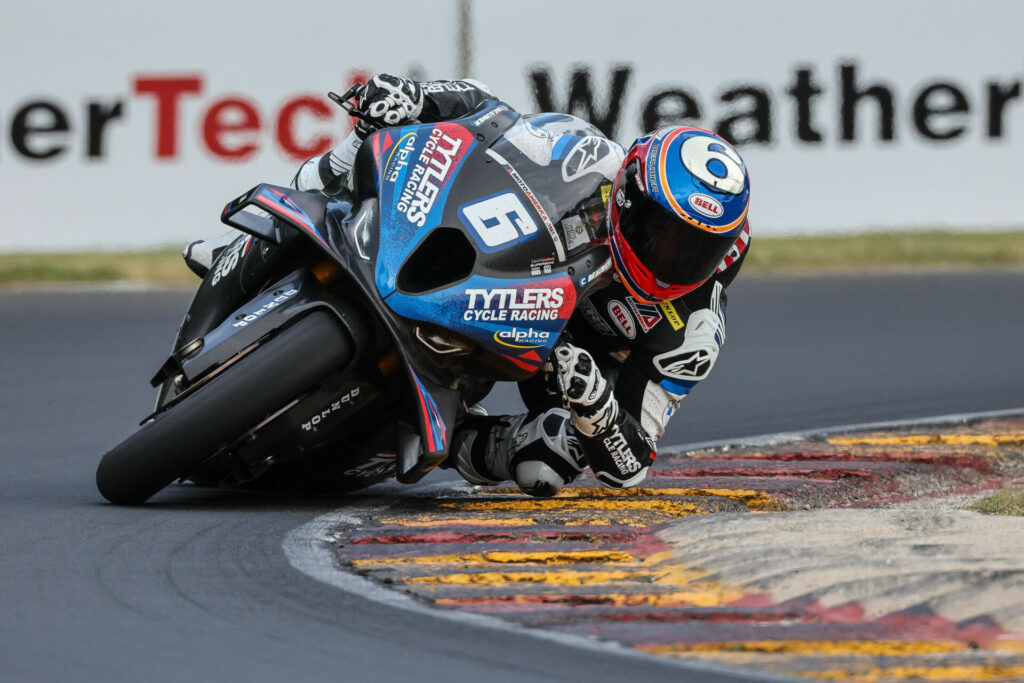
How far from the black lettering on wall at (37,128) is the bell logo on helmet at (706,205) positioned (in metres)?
8.45

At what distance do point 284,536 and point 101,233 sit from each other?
8.10 metres

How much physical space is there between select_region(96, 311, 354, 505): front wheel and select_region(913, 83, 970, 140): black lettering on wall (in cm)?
884

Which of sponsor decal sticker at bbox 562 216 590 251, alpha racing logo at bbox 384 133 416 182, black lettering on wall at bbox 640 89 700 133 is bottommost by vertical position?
black lettering on wall at bbox 640 89 700 133

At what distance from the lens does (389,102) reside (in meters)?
5.93

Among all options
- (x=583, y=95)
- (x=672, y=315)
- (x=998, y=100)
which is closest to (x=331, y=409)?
(x=672, y=315)

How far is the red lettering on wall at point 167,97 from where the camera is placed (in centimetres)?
1296

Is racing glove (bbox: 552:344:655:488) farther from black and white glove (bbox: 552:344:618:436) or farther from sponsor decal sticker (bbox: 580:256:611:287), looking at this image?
sponsor decal sticker (bbox: 580:256:611:287)

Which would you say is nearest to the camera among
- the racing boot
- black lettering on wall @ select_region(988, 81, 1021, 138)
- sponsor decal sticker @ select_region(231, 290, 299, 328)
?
sponsor decal sticker @ select_region(231, 290, 299, 328)

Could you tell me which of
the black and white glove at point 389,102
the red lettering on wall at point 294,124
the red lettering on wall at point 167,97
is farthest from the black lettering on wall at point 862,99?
the black and white glove at point 389,102

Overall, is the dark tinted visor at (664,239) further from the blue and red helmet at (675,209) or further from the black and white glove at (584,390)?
the black and white glove at (584,390)

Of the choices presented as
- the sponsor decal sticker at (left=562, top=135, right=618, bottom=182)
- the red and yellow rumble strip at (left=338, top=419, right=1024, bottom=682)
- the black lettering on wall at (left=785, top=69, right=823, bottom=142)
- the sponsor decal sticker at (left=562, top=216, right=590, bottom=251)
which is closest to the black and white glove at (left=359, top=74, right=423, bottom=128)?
the sponsor decal sticker at (left=562, top=135, right=618, bottom=182)

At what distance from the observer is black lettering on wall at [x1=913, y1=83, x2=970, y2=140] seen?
13227mm

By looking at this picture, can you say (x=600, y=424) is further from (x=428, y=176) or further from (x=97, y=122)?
(x=97, y=122)

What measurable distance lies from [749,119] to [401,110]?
763 centimetres
